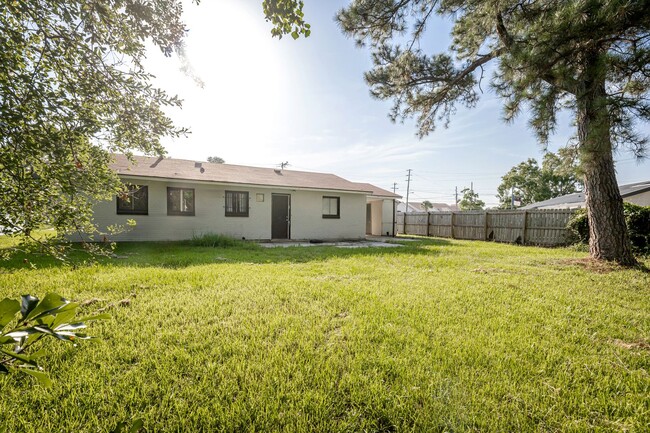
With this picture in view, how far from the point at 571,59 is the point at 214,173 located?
1130cm

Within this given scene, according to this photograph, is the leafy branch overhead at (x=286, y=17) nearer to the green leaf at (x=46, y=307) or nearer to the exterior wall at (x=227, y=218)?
the green leaf at (x=46, y=307)

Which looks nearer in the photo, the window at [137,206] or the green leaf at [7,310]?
the green leaf at [7,310]

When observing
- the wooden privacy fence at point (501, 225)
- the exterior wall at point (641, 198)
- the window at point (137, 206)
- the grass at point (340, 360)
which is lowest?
the grass at point (340, 360)

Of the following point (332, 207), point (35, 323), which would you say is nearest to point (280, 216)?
point (332, 207)

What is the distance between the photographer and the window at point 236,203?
11.2 m

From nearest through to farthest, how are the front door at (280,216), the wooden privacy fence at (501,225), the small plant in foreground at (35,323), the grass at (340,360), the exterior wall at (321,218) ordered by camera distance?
the small plant in foreground at (35,323) < the grass at (340,360) < the wooden privacy fence at (501,225) < the front door at (280,216) < the exterior wall at (321,218)

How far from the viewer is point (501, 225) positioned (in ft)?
42.7

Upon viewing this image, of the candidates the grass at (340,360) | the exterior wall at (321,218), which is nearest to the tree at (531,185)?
the exterior wall at (321,218)

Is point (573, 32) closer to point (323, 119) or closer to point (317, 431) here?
point (317, 431)

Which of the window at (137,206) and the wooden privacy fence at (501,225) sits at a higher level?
the window at (137,206)

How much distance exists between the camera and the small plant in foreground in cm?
61

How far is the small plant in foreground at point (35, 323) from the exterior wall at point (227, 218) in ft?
34.3

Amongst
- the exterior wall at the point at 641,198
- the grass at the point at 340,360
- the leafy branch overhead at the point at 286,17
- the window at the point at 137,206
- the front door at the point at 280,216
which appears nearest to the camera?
the grass at the point at 340,360

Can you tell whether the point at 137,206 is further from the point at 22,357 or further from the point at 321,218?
the point at 22,357
